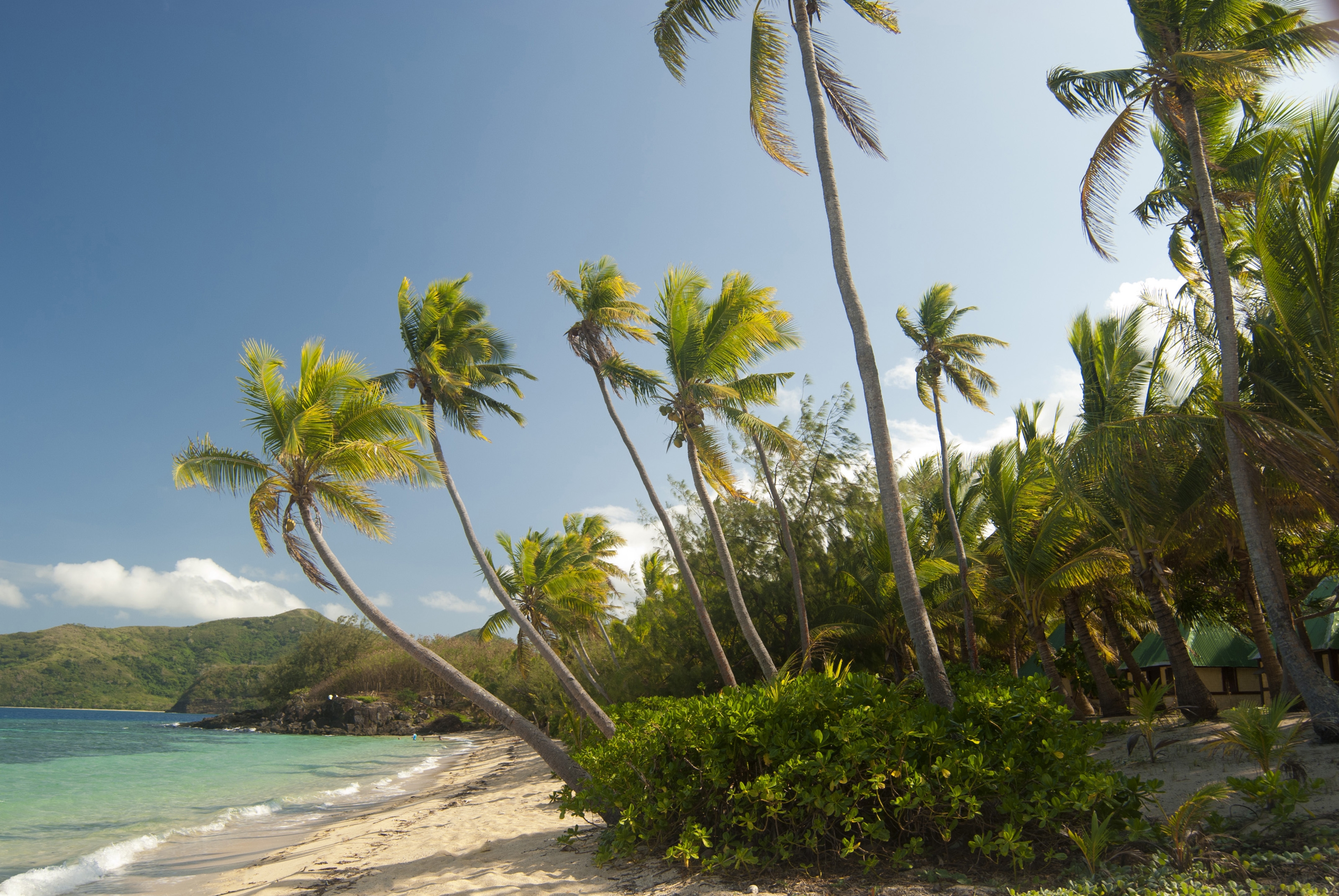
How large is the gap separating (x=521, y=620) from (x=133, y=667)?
359 feet

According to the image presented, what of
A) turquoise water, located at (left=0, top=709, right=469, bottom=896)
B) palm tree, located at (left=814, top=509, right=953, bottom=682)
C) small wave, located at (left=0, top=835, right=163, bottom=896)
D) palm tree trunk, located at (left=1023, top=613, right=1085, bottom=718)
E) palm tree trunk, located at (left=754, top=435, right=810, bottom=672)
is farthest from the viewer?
palm tree, located at (left=814, top=509, right=953, bottom=682)

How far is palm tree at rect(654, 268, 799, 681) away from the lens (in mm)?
12641

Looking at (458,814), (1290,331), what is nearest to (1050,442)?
(1290,331)

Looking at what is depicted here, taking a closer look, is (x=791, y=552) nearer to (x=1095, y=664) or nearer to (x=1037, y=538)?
(x=1037, y=538)

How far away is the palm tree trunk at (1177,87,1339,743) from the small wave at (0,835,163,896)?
45.3 ft

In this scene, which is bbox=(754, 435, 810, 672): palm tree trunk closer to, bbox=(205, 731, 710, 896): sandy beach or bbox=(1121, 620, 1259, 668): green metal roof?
bbox=(205, 731, 710, 896): sandy beach

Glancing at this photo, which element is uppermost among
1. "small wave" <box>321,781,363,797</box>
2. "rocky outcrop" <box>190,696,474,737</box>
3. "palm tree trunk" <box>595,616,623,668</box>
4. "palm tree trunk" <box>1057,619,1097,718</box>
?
"palm tree trunk" <box>595,616,623,668</box>

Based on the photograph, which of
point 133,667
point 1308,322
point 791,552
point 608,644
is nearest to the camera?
point 1308,322

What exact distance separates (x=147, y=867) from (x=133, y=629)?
122880 mm

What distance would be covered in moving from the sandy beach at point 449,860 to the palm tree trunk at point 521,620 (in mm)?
1306

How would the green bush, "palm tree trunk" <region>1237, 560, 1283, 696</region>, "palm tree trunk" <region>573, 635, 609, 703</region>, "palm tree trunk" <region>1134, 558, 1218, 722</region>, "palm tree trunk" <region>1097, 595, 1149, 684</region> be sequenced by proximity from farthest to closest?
"palm tree trunk" <region>573, 635, 609, 703</region>, "palm tree trunk" <region>1097, 595, 1149, 684</region>, "palm tree trunk" <region>1134, 558, 1218, 722</region>, "palm tree trunk" <region>1237, 560, 1283, 696</region>, the green bush

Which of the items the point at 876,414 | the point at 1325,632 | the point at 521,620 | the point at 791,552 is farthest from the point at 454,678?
the point at 1325,632

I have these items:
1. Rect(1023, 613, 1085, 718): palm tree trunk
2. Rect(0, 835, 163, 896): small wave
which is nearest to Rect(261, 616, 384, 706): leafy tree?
Rect(0, 835, 163, 896): small wave

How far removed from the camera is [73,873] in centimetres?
843
